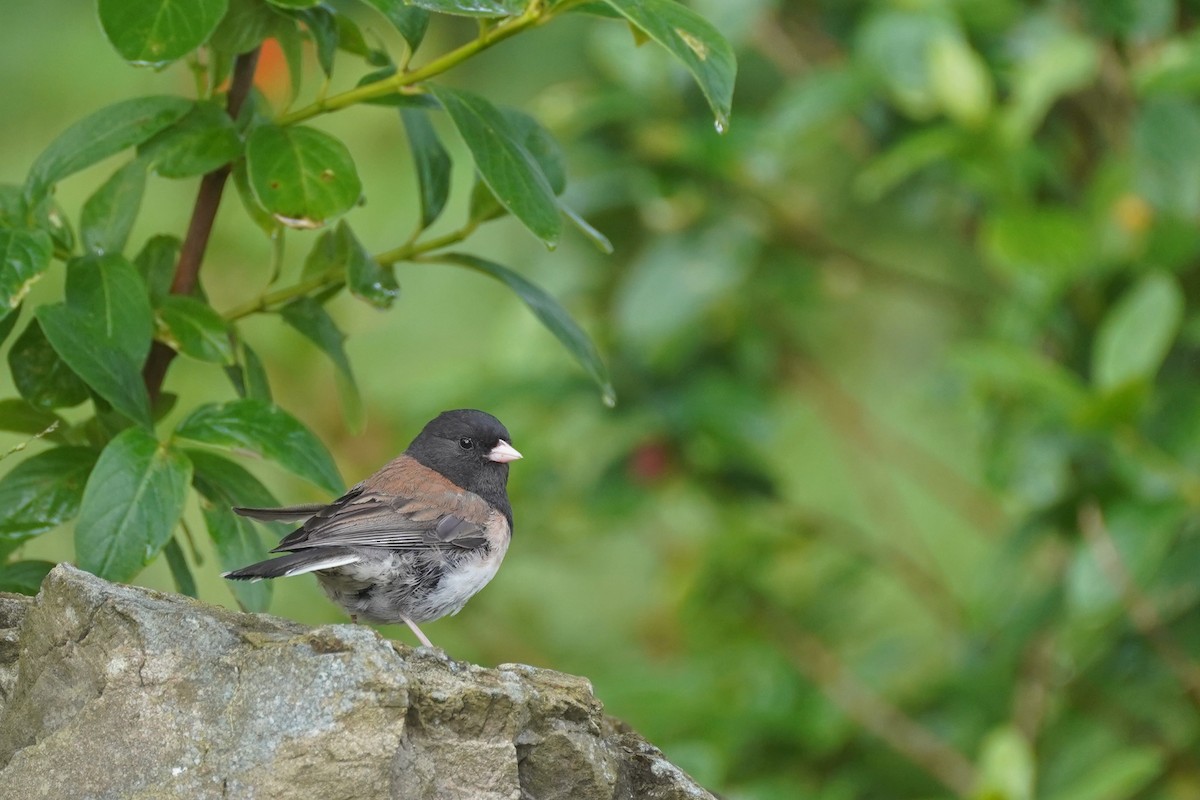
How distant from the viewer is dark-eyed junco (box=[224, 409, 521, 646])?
1.88 metres

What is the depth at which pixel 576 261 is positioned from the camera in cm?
360

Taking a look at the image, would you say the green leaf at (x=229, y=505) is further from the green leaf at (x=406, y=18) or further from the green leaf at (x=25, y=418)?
the green leaf at (x=406, y=18)

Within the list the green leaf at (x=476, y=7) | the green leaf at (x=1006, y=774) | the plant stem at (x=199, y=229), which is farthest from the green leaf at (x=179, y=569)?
the green leaf at (x=1006, y=774)

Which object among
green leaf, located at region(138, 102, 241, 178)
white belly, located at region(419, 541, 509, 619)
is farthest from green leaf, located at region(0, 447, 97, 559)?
white belly, located at region(419, 541, 509, 619)

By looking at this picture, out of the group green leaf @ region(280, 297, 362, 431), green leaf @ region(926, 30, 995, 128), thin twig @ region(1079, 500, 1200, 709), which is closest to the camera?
green leaf @ region(280, 297, 362, 431)

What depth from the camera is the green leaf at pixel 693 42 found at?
1.55 m

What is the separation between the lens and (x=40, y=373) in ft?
5.54

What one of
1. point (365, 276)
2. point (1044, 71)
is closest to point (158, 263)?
point (365, 276)

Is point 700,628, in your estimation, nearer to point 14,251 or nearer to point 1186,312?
point 1186,312

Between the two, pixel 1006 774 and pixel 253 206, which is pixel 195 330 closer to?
pixel 253 206

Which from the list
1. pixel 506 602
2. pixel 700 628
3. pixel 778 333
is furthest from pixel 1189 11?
pixel 506 602

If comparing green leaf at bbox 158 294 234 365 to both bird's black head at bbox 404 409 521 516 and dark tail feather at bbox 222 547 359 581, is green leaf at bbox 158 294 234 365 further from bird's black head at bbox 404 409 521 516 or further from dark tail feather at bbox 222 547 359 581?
bird's black head at bbox 404 409 521 516

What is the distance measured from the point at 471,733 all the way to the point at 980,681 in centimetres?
222

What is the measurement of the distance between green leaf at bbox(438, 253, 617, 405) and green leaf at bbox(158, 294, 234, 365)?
34 centimetres
